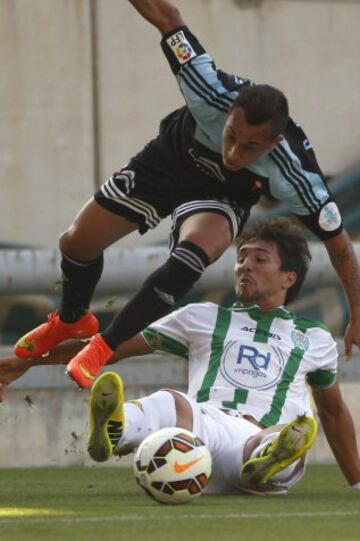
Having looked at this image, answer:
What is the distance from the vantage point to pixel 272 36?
15.6 meters

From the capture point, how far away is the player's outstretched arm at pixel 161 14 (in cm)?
711

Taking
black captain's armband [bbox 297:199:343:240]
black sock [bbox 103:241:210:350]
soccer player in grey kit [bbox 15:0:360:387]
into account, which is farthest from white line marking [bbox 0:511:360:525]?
black captain's armband [bbox 297:199:343:240]

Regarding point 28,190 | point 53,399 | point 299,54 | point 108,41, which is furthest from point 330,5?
point 53,399

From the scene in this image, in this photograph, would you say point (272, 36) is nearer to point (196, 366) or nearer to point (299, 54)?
point (299, 54)

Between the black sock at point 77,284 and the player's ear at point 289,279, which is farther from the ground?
the player's ear at point 289,279

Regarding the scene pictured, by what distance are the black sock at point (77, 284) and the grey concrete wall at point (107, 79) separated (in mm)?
6854

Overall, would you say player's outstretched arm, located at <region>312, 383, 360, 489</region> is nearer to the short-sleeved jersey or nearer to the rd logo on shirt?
the rd logo on shirt

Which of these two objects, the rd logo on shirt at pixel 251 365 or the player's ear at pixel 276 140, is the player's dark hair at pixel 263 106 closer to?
the player's ear at pixel 276 140

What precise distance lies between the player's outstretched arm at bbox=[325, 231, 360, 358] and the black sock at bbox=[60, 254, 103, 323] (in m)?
1.25

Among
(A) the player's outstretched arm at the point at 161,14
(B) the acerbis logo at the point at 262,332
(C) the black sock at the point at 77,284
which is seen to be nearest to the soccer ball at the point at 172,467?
(B) the acerbis logo at the point at 262,332

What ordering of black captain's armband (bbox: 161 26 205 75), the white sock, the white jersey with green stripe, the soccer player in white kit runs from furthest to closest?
the white jersey with green stripe, black captain's armband (bbox: 161 26 205 75), the soccer player in white kit, the white sock

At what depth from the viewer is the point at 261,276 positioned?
24.6 feet

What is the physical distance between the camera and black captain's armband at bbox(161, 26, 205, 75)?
708cm

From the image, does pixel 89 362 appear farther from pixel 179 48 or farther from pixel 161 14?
pixel 161 14
